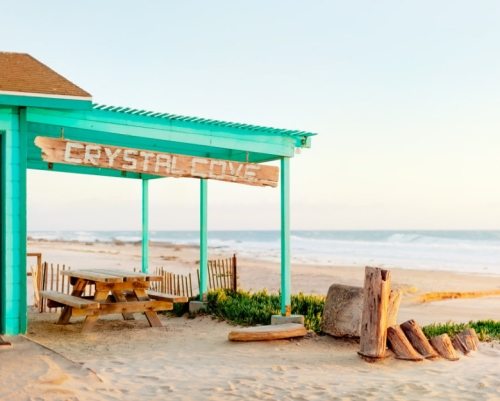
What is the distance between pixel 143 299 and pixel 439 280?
54.0 ft

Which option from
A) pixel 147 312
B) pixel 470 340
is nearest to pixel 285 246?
pixel 147 312

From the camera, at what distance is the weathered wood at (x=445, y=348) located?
7766mm

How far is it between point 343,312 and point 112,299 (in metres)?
4.00

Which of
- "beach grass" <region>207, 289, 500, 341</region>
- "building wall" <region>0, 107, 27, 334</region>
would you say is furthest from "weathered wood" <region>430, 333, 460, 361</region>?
"building wall" <region>0, 107, 27, 334</region>

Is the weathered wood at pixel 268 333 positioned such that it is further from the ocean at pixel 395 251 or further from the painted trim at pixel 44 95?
the ocean at pixel 395 251

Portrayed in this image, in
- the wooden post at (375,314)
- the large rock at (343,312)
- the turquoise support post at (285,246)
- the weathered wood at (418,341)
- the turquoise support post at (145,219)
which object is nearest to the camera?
the wooden post at (375,314)

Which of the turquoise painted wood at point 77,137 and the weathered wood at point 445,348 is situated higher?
the turquoise painted wood at point 77,137

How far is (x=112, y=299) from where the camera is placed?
10.1m

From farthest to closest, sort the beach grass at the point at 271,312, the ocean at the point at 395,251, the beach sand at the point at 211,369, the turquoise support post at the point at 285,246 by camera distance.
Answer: the ocean at the point at 395,251 → the turquoise support post at the point at 285,246 → the beach grass at the point at 271,312 → the beach sand at the point at 211,369

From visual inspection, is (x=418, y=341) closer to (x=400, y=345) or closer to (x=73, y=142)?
(x=400, y=345)

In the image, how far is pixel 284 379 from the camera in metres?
6.45

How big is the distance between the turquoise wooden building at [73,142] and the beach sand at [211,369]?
1375mm

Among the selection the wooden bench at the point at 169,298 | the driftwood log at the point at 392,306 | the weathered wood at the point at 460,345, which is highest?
the driftwood log at the point at 392,306

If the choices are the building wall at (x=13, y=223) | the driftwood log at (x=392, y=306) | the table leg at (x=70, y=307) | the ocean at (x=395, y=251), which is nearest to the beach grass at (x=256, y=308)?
the driftwood log at (x=392, y=306)
